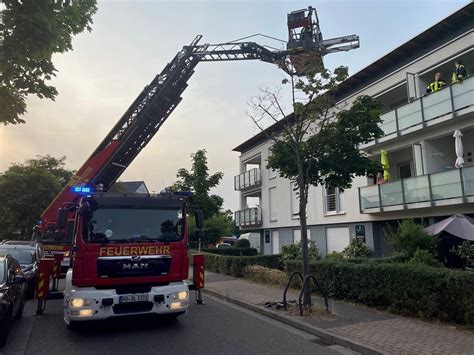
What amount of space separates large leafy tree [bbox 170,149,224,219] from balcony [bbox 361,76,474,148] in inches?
498

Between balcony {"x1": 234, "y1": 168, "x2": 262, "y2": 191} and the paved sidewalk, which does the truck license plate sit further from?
balcony {"x1": 234, "y1": 168, "x2": 262, "y2": 191}

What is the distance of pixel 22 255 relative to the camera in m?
11.7

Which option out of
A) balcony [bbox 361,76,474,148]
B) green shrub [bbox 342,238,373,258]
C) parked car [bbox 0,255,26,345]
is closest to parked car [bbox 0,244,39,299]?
parked car [bbox 0,255,26,345]

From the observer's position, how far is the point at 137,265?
7141 millimetres

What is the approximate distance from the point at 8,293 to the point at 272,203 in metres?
23.8

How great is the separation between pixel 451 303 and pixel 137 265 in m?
5.91

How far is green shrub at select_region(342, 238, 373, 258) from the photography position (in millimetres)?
18720

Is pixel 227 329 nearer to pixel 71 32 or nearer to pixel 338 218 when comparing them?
pixel 71 32

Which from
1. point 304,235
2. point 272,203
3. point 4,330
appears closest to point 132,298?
point 4,330

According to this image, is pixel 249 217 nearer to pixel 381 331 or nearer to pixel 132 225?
pixel 132 225

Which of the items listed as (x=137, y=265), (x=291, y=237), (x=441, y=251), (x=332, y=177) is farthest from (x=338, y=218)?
(x=137, y=265)

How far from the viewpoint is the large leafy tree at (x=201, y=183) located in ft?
87.0

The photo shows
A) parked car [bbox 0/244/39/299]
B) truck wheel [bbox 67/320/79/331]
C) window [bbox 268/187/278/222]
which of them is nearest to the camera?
truck wheel [bbox 67/320/79/331]

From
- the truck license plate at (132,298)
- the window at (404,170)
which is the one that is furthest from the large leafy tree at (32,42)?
the window at (404,170)
